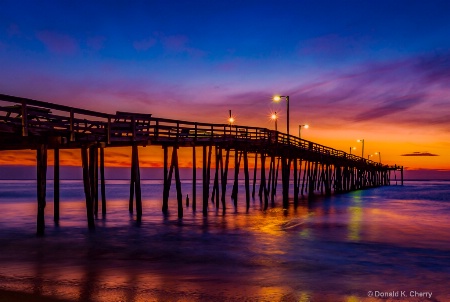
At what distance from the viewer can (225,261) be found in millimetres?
14258

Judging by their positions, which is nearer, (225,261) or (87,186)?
(225,261)

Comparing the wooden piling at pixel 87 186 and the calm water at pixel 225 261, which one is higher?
the wooden piling at pixel 87 186

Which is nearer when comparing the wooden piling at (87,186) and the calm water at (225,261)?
the calm water at (225,261)

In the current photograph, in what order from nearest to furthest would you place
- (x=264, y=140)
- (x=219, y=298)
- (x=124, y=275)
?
(x=219, y=298) < (x=124, y=275) < (x=264, y=140)

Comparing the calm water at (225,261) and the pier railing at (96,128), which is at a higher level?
the pier railing at (96,128)

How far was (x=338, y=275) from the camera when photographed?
1218cm

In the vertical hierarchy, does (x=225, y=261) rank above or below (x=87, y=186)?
below

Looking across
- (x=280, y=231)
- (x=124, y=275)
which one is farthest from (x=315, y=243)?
(x=124, y=275)

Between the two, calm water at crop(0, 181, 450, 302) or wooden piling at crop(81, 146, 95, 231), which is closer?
calm water at crop(0, 181, 450, 302)

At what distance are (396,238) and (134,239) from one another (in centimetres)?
1099

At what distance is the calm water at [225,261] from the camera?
1021 cm

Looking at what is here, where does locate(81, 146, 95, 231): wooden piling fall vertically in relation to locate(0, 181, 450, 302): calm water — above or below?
above

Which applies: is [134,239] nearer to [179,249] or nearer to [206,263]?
[179,249]

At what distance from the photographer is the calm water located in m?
10.2
